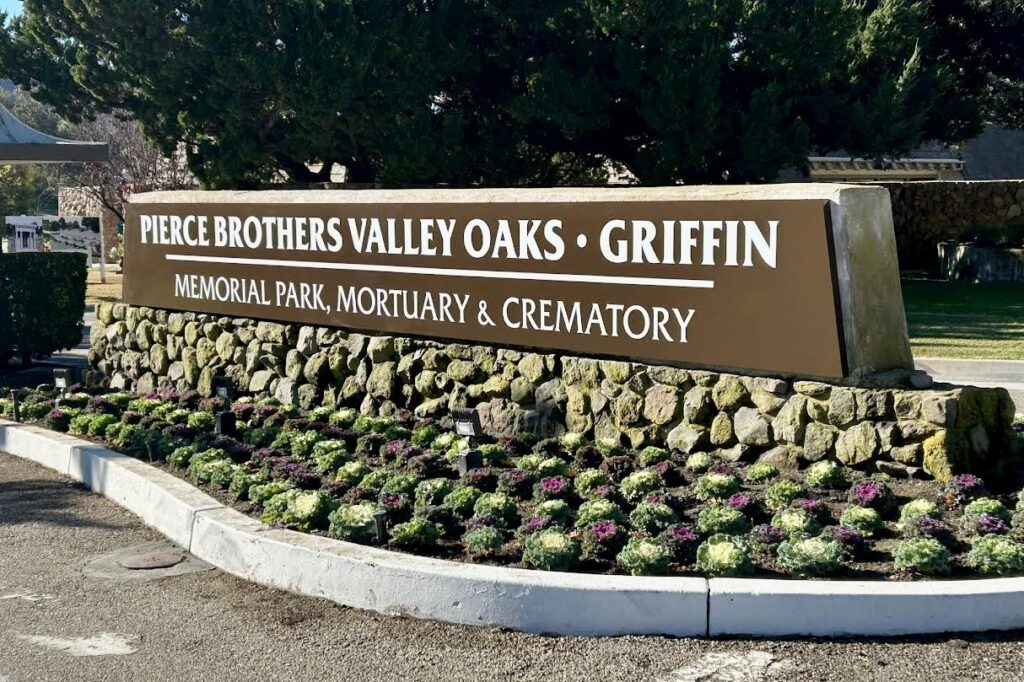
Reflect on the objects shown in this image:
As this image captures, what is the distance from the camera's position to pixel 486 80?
19.8 m

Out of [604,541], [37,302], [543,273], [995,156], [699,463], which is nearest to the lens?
[604,541]

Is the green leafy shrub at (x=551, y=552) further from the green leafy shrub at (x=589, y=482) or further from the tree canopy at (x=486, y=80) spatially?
the tree canopy at (x=486, y=80)

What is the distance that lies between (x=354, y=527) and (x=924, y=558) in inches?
108

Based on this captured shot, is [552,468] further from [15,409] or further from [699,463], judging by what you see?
[15,409]

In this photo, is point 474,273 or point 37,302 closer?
point 474,273

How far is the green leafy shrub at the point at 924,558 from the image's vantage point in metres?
5.43

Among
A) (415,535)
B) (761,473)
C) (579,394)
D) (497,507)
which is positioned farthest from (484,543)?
(579,394)

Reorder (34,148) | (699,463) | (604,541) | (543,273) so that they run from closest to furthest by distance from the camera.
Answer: (604,541) → (699,463) → (543,273) → (34,148)

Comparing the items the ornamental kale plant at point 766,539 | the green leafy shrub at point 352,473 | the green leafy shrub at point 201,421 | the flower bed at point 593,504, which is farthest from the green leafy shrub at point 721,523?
the green leafy shrub at point 201,421

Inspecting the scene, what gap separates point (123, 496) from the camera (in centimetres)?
807

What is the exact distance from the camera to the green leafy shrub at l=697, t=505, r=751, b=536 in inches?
238

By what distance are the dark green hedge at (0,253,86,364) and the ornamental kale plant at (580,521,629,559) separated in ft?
32.8

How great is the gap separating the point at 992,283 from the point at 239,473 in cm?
1896

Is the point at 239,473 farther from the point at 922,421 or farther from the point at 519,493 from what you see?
the point at 922,421
